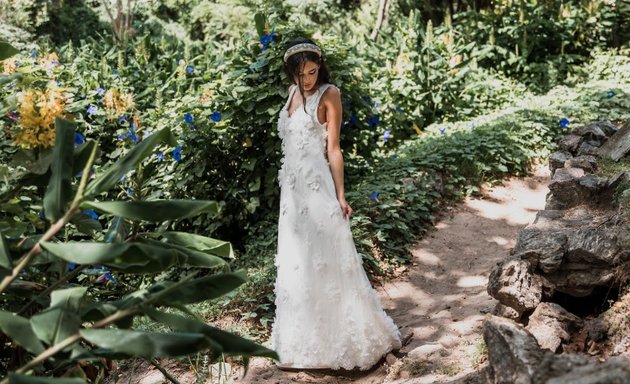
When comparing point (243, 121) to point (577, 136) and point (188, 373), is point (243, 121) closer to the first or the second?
point (188, 373)

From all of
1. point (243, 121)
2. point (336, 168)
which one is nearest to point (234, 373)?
point (336, 168)

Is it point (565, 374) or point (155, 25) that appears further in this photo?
point (155, 25)

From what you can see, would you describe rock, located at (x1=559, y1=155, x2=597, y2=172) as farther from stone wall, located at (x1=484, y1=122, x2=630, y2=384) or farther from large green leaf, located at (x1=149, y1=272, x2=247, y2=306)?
large green leaf, located at (x1=149, y1=272, x2=247, y2=306)

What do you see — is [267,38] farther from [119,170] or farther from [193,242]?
[119,170]

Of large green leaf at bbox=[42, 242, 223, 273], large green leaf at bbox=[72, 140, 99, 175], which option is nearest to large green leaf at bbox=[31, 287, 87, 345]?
large green leaf at bbox=[42, 242, 223, 273]

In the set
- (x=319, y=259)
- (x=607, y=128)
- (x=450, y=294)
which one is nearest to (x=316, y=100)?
(x=319, y=259)

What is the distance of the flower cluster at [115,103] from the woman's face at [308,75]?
129 inches

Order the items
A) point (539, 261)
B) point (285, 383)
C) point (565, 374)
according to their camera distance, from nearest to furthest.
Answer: point (565, 374), point (539, 261), point (285, 383)

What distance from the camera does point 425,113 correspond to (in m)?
8.77

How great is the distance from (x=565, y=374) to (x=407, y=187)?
4.42m

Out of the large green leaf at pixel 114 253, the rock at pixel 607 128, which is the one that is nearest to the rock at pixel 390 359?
the large green leaf at pixel 114 253

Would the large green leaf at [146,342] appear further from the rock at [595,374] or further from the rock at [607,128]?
the rock at [607,128]

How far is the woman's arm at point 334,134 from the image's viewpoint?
3938 millimetres

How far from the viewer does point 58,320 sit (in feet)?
5.40
